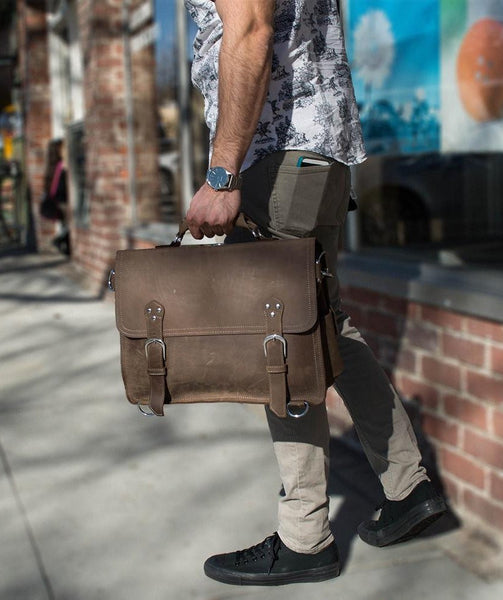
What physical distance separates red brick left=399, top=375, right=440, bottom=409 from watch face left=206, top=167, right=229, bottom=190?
4.58 ft

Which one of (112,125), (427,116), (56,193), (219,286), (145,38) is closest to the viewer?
(219,286)

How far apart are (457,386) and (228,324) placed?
115 cm

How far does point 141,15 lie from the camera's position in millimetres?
7051

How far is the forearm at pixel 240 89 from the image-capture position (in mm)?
2188

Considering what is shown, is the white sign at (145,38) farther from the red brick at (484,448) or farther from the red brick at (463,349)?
the red brick at (484,448)

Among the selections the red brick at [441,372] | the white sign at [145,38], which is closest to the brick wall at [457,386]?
the red brick at [441,372]

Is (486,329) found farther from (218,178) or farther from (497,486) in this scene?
(218,178)

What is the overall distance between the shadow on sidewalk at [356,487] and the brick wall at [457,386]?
0.05 m

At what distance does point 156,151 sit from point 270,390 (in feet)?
17.2

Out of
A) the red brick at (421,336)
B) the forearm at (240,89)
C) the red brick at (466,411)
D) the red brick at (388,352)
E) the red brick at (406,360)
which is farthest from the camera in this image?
the red brick at (388,352)

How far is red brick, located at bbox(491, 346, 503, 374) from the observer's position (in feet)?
9.41

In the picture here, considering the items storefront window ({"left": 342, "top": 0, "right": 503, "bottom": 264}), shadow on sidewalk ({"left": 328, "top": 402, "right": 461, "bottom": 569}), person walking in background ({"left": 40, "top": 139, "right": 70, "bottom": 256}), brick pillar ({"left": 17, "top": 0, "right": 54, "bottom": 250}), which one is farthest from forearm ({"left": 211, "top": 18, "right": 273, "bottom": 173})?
brick pillar ({"left": 17, "top": 0, "right": 54, "bottom": 250})

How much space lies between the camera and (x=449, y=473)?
126 inches

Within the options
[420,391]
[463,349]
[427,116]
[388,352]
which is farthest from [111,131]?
[463,349]
